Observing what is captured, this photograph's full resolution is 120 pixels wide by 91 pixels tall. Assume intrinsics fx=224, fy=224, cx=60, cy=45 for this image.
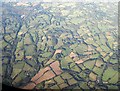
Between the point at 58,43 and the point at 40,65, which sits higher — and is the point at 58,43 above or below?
above

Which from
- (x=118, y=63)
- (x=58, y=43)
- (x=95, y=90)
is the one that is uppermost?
(x=58, y=43)

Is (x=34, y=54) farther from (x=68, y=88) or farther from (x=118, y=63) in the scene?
(x=118, y=63)

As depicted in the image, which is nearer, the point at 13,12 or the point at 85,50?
the point at 85,50

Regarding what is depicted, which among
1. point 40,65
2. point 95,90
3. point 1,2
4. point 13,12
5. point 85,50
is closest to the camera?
point 95,90

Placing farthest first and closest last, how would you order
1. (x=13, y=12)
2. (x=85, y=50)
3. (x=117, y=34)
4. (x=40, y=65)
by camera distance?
(x=13, y=12) < (x=117, y=34) < (x=85, y=50) < (x=40, y=65)

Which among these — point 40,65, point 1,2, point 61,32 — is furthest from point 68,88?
point 1,2

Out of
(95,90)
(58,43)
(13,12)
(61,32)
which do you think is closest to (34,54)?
(58,43)

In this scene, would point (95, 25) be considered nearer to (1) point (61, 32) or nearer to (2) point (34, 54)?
(1) point (61, 32)
